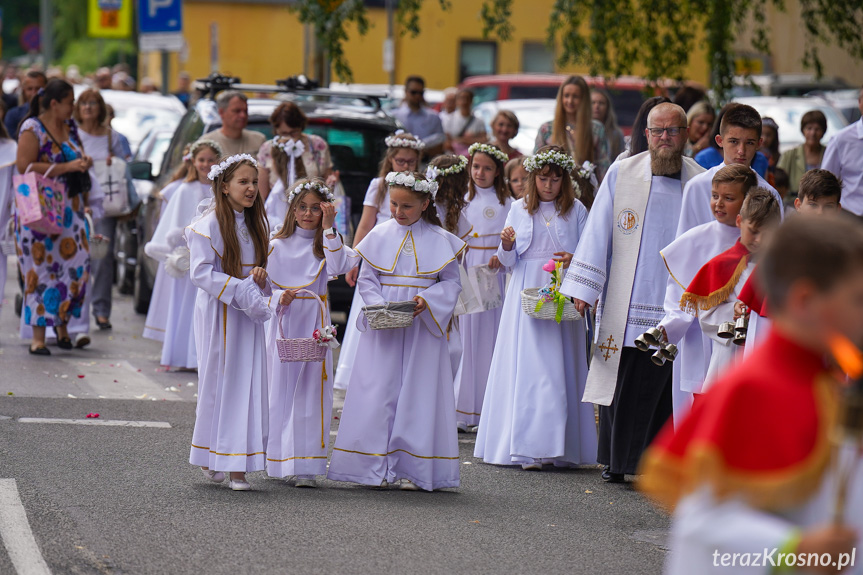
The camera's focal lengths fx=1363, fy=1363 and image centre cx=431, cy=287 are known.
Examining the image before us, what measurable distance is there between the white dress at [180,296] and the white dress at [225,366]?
3451mm

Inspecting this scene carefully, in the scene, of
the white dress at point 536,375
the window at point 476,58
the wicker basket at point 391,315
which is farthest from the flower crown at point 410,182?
the window at point 476,58

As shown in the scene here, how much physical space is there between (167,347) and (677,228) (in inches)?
190

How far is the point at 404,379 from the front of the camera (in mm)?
7055

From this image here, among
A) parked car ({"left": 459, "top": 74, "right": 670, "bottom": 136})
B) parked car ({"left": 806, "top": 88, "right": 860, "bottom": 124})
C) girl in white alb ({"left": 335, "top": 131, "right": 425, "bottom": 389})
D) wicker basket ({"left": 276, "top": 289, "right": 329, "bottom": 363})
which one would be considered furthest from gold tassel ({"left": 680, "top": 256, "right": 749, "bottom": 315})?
parked car ({"left": 459, "top": 74, "right": 670, "bottom": 136})

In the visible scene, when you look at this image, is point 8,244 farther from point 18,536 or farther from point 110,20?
point 110,20

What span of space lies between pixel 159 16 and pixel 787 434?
62.6 feet

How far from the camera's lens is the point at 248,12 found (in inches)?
1636

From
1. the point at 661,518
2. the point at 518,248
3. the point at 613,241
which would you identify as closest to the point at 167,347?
the point at 518,248

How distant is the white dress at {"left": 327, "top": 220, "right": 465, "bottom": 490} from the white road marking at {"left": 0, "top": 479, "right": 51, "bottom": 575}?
158 centimetres

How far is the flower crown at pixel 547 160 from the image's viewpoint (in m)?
7.84

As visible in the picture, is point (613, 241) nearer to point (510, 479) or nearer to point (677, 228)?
point (677, 228)

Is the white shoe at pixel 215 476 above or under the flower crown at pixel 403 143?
under

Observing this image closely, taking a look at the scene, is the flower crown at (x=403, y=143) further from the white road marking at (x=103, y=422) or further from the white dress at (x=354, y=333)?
the white road marking at (x=103, y=422)

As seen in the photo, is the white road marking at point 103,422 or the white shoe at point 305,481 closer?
the white shoe at point 305,481
